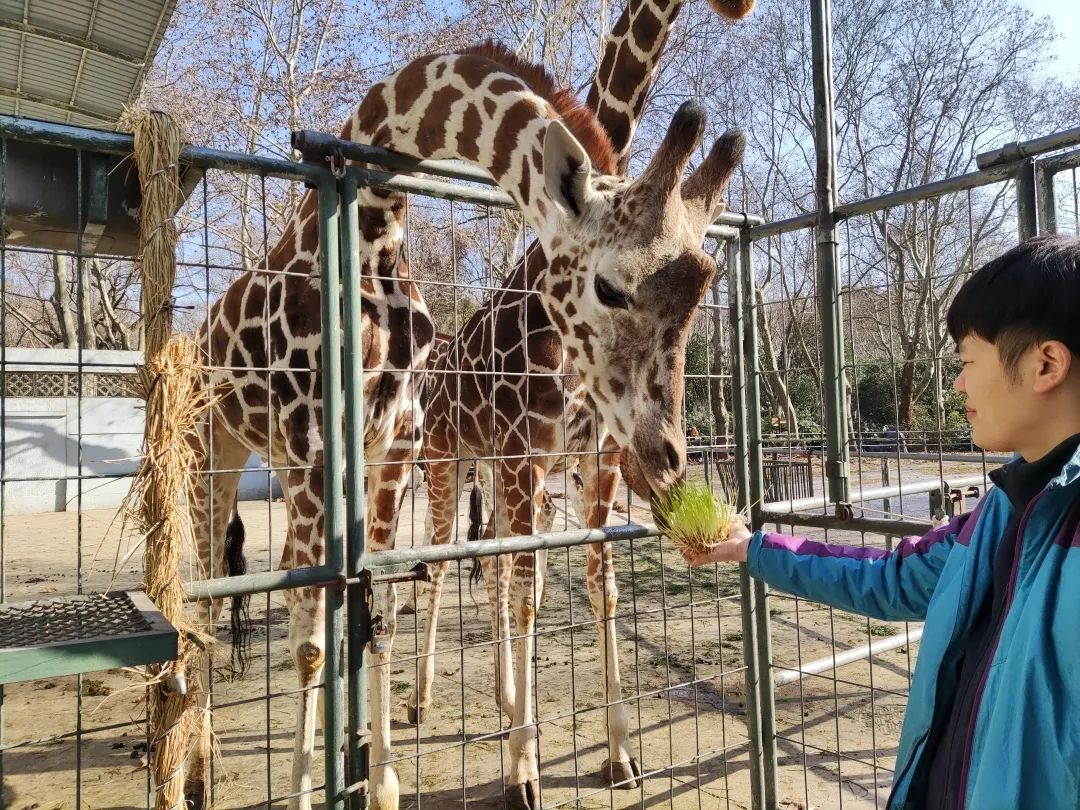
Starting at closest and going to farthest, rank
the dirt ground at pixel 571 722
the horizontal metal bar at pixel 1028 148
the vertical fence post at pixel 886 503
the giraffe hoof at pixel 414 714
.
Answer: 1. the horizontal metal bar at pixel 1028 148
2. the dirt ground at pixel 571 722
3. the vertical fence post at pixel 886 503
4. the giraffe hoof at pixel 414 714

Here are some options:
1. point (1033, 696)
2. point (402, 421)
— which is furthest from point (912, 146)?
point (1033, 696)

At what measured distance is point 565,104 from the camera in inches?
121

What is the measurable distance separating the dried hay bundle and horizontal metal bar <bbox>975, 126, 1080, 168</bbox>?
2.55 meters

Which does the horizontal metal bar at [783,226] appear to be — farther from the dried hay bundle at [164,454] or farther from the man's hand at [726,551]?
the dried hay bundle at [164,454]

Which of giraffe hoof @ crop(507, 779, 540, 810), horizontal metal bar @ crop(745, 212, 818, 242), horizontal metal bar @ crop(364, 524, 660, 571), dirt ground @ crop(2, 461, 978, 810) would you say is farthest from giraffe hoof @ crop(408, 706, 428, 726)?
horizontal metal bar @ crop(745, 212, 818, 242)

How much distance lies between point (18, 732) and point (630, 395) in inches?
165

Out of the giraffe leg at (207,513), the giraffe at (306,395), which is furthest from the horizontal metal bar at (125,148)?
the giraffe leg at (207,513)

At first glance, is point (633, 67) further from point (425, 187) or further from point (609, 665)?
point (609, 665)

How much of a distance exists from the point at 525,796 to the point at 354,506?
6.46ft

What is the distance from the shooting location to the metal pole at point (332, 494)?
2.04 meters

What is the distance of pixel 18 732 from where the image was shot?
4145 mm

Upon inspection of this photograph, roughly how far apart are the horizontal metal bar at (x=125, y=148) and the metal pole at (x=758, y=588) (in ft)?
6.41

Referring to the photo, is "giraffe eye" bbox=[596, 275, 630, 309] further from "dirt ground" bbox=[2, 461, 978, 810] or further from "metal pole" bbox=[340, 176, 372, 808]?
"dirt ground" bbox=[2, 461, 978, 810]

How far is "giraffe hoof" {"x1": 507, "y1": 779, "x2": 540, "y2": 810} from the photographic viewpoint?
3301 millimetres
